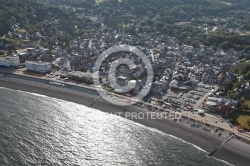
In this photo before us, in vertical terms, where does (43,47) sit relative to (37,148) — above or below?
above

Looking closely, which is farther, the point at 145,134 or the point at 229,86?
the point at 229,86

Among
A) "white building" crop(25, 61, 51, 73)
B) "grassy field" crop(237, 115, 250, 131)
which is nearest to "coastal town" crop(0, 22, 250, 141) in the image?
"white building" crop(25, 61, 51, 73)

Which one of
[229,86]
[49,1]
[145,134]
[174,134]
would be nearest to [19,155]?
[145,134]

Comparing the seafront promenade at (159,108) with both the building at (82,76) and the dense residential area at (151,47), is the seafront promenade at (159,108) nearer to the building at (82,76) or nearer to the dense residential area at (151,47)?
the dense residential area at (151,47)

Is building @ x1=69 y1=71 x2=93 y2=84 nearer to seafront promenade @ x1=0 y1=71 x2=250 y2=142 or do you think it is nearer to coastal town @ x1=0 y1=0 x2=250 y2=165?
coastal town @ x1=0 y1=0 x2=250 y2=165

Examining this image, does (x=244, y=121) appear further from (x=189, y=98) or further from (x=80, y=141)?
(x=80, y=141)

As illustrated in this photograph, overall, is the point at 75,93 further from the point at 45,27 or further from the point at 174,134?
the point at 45,27

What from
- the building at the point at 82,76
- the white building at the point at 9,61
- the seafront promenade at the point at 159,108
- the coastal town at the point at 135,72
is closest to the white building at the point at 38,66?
the coastal town at the point at 135,72
